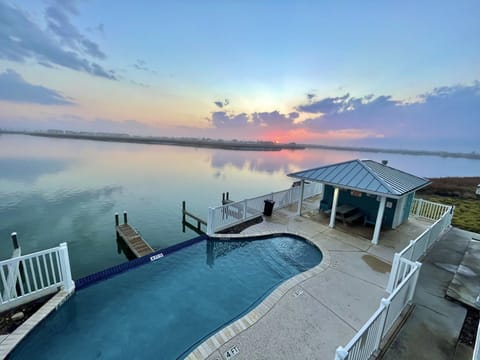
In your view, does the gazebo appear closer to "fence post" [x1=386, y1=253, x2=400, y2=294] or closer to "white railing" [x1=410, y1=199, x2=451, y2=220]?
"white railing" [x1=410, y1=199, x2=451, y2=220]

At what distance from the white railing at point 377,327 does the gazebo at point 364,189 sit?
355 centimetres

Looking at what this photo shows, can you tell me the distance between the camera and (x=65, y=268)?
4.42 metres

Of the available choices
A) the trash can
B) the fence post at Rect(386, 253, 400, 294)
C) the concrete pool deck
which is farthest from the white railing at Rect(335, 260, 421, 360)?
the trash can

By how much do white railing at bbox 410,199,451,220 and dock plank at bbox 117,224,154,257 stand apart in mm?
12281

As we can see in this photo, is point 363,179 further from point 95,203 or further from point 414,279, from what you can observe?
point 95,203

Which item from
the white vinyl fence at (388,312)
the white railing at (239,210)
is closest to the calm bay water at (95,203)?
the white railing at (239,210)

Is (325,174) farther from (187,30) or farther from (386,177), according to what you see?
(187,30)

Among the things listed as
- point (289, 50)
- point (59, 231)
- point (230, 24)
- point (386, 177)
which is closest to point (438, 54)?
point (289, 50)

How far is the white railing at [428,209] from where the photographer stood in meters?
9.70

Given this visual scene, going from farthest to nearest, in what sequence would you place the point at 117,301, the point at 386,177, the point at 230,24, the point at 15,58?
the point at 15,58 → the point at 230,24 → the point at 386,177 → the point at 117,301

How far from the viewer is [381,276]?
534 cm

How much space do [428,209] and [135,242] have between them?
44.7 ft

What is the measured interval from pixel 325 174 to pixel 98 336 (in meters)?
8.37

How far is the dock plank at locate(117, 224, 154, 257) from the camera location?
7106mm
